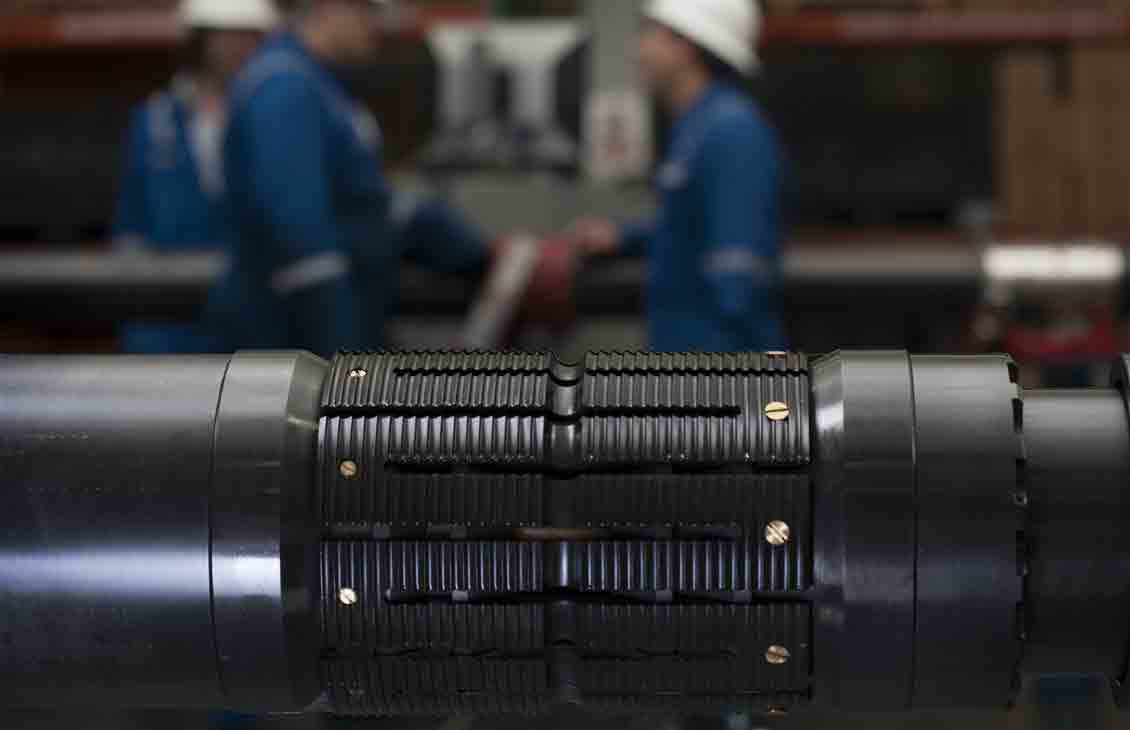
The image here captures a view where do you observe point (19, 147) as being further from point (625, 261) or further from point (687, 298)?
point (687, 298)

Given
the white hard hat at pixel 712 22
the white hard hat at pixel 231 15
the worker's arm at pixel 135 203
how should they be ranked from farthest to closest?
the worker's arm at pixel 135 203, the white hard hat at pixel 231 15, the white hard hat at pixel 712 22

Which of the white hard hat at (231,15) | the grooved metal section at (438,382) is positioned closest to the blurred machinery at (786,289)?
the white hard hat at (231,15)

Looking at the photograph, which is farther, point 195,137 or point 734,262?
point 195,137

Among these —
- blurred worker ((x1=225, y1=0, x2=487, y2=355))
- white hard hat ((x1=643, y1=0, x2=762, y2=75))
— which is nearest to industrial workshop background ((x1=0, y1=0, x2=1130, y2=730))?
white hard hat ((x1=643, y1=0, x2=762, y2=75))

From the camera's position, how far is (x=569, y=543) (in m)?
0.57

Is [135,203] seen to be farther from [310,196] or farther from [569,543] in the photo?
[569,543]

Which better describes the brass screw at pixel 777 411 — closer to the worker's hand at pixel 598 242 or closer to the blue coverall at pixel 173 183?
the worker's hand at pixel 598 242

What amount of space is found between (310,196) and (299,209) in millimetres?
22

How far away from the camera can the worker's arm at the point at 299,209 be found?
6.26 ft

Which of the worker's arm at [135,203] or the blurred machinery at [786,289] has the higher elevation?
the worker's arm at [135,203]

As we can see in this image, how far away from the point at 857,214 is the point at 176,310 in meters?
1.62

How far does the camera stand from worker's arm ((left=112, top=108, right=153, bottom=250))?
2.95m

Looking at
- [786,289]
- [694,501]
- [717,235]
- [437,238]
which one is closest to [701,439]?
[694,501]

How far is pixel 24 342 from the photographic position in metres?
3.06
